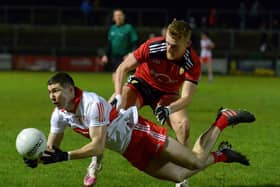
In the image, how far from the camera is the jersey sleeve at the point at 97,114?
773cm

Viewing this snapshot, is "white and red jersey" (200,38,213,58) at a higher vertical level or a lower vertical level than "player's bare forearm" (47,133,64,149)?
lower

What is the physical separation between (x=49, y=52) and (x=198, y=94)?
55.8 feet

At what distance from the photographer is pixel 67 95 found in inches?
303

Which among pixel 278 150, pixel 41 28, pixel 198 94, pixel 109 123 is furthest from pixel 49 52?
pixel 109 123

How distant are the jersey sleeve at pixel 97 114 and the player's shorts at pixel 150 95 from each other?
2626mm

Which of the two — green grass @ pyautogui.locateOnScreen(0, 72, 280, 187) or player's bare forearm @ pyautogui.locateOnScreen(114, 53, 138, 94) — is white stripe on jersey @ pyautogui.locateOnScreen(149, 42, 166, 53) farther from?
green grass @ pyautogui.locateOnScreen(0, 72, 280, 187)

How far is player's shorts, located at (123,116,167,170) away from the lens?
8.39m

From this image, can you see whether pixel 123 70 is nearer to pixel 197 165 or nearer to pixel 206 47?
pixel 197 165

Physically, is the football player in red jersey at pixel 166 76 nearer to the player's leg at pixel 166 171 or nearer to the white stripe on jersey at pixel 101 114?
the player's leg at pixel 166 171

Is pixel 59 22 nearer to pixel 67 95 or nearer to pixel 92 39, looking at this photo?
pixel 92 39

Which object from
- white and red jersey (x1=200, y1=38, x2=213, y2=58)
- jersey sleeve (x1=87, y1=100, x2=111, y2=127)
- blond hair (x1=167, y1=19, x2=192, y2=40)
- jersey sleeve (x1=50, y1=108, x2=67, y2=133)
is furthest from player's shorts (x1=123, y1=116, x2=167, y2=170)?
white and red jersey (x1=200, y1=38, x2=213, y2=58)

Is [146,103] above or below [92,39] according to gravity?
above

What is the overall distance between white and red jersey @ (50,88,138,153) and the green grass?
1.34 m

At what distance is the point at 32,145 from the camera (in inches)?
306
